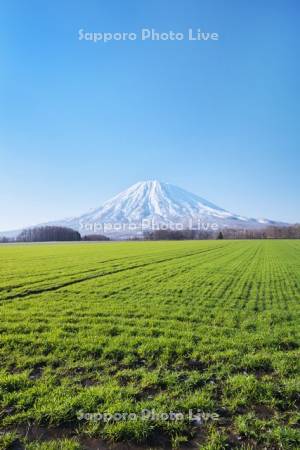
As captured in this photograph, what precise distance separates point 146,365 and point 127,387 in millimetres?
1046

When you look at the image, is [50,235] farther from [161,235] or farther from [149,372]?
[149,372]

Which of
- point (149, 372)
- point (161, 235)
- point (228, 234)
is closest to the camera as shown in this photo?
point (149, 372)

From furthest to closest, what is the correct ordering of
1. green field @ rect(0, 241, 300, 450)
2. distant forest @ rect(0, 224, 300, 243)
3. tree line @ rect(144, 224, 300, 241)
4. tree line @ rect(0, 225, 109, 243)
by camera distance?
1. tree line @ rect(144, 224, 300, 241)
2. distant forest @ rect(0, 224, 300, 243)
3. tree line @ rect(0, 225, 109, 243)
4. green field @ rect(0, 241, 300, 450)

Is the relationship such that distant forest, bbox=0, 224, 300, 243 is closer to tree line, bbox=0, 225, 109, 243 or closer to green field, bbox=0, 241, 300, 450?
tree line, bbox=0, 225, 109, 243

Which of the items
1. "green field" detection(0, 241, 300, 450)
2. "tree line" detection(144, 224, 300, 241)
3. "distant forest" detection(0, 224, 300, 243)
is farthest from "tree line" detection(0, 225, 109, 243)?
"green field" detection(0, 241, 300, 450)


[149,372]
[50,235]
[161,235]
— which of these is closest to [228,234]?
[161,235]

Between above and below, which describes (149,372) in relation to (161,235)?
below

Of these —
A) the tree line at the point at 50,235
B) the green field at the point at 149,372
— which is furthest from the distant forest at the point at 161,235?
the green field at the point at 149,372

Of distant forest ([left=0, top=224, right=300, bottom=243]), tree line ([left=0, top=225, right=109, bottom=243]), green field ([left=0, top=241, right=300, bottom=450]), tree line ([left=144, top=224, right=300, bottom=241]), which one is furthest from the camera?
tree line ([left=144, top=224, right=300, bottom=241])

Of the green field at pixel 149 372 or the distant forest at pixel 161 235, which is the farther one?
the distant forest at pixel 161 235

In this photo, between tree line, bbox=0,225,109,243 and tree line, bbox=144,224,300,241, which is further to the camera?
tree line, bbox=144,224,300,241

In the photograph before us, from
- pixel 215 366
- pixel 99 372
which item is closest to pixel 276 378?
pixel 215 366

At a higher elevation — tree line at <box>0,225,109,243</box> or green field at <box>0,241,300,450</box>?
tree line at <box>0,225,109,243</box>

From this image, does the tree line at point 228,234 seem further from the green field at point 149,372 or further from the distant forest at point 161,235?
the green field at point 149,372
